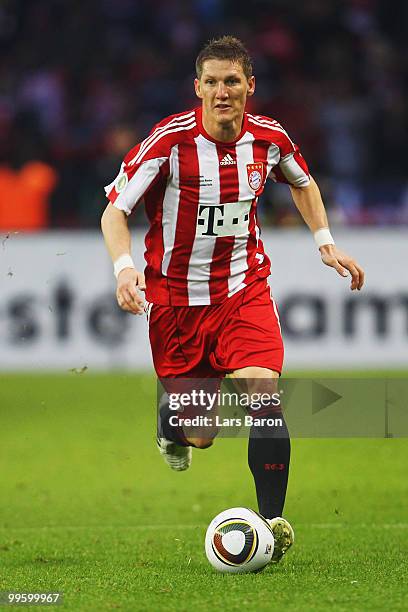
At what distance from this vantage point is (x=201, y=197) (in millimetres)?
5855

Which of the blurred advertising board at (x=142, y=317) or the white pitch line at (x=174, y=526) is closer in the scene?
the white pitch line at (x=174, y=526)

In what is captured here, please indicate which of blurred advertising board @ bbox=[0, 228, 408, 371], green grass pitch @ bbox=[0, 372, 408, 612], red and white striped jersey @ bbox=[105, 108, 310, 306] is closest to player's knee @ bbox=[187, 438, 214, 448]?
green grass pitch @ bbox=[0, 372, 408, 612]

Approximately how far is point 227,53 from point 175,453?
210 centimetres

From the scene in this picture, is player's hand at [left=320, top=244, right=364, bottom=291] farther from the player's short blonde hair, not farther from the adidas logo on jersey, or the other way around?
the player's short blonde hair

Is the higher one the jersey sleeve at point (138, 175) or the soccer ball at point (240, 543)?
the jersey sleeve at point (138, 175)

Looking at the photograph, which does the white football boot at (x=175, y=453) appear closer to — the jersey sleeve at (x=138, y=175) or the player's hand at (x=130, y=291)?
the jersey sleeve at (x=138, y=175)

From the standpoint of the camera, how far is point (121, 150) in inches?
578

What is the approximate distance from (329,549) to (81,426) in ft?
15.9

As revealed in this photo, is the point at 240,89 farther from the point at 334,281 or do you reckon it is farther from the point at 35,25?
the point at 35,25

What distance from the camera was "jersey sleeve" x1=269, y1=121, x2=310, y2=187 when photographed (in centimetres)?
604

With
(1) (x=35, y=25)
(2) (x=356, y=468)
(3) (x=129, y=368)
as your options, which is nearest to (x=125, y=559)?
(2) (x=356, y=468)

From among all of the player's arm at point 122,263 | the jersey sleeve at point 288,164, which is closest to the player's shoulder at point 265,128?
the jersey sleeve at point 288,164

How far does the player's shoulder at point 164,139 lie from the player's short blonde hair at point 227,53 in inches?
8.9

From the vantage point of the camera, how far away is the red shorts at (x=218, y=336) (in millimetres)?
5730
